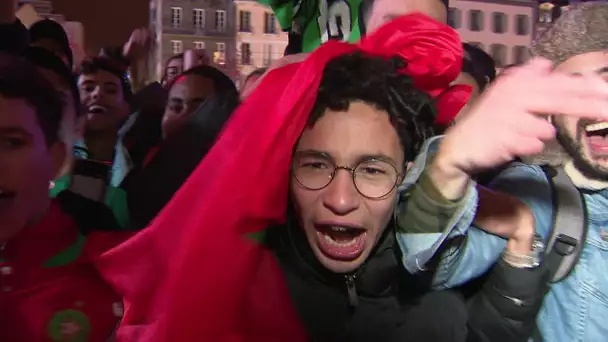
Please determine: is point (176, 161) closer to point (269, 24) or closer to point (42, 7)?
point (269, 24)

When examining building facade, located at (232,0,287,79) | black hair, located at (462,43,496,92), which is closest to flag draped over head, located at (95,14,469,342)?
black hair, located at (462,43,496,92)

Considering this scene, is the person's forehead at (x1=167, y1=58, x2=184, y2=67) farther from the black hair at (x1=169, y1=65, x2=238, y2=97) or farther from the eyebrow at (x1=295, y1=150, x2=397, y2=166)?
the eyebrow at (x1=295, y1=150, x2=397, y2=166)

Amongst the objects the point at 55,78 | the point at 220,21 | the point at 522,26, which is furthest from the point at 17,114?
the point at 522,26

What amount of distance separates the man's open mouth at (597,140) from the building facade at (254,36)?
954 millimetres

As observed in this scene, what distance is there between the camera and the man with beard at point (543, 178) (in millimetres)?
741

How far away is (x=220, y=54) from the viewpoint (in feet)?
7.10

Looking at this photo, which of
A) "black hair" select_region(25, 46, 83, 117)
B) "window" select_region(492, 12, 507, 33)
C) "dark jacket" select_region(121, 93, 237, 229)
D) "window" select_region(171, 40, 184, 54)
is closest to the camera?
"dark jacket" select_region(121, 93, 237, 229)

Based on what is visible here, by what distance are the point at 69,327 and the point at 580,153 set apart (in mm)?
876

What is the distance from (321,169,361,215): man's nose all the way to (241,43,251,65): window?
1.17m

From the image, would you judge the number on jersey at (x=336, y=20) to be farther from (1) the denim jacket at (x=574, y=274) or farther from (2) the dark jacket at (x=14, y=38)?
(2) the dark jacket at (x=14, y=38)

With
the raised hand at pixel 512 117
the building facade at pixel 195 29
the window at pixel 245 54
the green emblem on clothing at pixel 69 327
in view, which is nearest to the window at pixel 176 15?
the building facade at pixel 195 29

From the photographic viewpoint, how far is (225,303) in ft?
2.92

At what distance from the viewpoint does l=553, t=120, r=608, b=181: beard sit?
1.03m

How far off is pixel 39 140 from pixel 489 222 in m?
0.73
